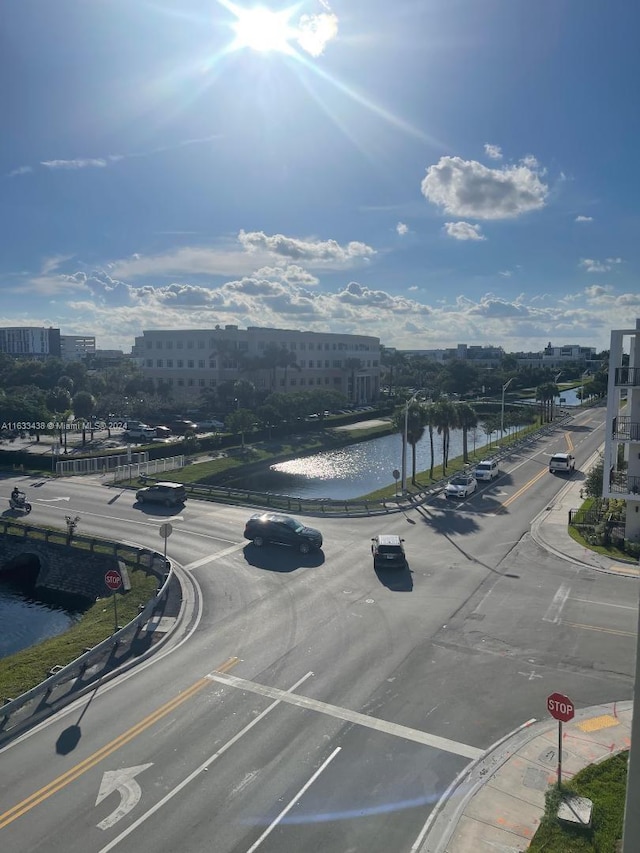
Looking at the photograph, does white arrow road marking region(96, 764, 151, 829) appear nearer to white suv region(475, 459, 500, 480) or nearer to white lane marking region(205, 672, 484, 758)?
white lane marking region(205, 672, 484, 758)

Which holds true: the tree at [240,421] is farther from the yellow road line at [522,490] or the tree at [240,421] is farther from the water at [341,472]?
the yellow road line at [522,490]

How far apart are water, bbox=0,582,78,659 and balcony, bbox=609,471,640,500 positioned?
71.0 ft

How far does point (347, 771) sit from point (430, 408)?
3912 centimetres

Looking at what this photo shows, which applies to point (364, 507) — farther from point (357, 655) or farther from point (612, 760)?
point (612, 760)

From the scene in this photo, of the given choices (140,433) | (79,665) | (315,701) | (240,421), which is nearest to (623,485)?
(315,701)

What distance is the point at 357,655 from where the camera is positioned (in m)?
17.8

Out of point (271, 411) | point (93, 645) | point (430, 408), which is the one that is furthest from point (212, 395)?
point (93, 645)

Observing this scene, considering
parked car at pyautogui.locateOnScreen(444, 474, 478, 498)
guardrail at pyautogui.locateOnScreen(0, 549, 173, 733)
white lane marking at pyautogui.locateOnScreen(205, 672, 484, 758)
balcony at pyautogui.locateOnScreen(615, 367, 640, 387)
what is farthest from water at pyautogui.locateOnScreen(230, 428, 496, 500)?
white lane marking at pyautogui.locateOnScreen(205, 672, 484, 758)

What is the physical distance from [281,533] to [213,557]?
131 inches

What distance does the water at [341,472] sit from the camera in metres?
53.3

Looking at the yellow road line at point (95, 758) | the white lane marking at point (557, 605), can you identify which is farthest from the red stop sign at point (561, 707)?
the white lane marking at point (557, 605)

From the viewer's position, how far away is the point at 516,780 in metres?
12.3

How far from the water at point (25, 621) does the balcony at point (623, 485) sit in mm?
21649

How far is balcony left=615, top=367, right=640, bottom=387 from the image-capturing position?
17438mm
